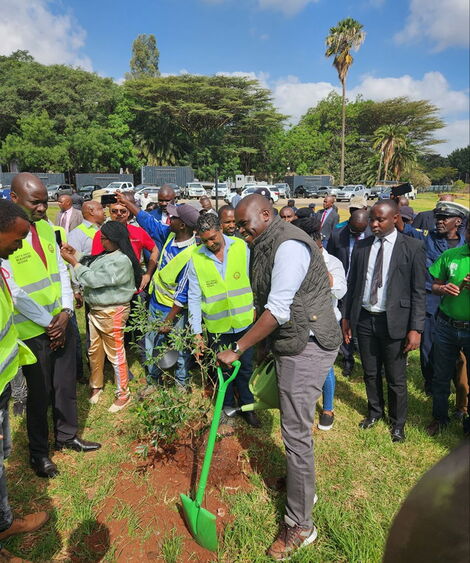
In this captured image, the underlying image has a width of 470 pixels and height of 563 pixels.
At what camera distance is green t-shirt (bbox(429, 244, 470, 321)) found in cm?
341

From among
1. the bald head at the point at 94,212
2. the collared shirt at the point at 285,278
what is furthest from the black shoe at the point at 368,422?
the bald head at the point at 94,212

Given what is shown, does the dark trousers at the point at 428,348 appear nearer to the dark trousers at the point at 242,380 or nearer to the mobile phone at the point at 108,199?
the dark trousers at the point at 242,380

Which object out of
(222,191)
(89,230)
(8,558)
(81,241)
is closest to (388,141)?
(222,191)

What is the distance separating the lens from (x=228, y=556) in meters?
2.46

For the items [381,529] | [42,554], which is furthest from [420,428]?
[42,554]

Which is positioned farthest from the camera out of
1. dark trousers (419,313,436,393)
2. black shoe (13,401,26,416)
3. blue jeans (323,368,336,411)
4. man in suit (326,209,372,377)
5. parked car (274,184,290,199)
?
parked car (274,184,290,199)

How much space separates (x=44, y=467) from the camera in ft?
10.3

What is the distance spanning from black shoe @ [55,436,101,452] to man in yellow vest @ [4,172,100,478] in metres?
0.28

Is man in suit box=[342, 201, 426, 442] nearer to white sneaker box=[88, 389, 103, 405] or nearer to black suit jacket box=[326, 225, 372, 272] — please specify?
black suit jacket box=[326, 225, 372, 272]

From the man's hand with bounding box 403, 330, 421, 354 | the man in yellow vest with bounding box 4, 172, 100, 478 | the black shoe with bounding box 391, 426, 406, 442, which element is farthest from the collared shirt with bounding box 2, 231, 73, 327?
the black shoe with bounding box 391, 426, 406, 442

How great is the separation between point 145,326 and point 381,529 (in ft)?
7.49

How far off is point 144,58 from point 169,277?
60.3 m

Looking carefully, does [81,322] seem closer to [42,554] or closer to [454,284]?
[42,554]

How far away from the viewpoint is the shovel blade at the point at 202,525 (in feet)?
7.87
